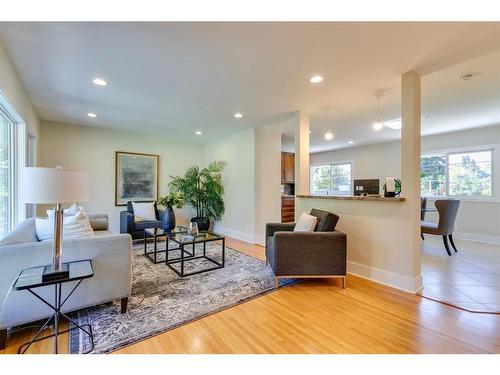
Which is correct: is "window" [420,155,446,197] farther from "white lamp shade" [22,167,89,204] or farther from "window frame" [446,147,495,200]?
"white lamp shade" [22,167,89,204]

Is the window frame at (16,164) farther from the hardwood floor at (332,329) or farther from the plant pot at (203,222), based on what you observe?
the plant pot at (203,222)

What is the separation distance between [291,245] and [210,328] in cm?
120

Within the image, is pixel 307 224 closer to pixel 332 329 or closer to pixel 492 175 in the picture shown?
pixel 332 329

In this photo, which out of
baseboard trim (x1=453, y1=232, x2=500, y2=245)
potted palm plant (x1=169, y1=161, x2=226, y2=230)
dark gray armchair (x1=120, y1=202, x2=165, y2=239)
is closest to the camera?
dark gray armchair (x1=120, y1=202, x2=165, y2=239)

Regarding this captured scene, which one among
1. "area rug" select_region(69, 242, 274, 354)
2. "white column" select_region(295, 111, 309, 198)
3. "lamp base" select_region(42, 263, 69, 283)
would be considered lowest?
"area rug" select_region(69, 242, 274, 354)

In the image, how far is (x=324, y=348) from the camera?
159cm

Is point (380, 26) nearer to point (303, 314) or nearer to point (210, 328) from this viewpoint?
point (303, 314)

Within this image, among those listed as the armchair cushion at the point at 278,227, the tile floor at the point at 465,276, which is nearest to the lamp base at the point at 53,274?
the armchair cushion at the point at 278,227

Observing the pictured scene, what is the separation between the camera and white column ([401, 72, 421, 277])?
2480 mm

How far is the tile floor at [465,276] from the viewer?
2.29 metres

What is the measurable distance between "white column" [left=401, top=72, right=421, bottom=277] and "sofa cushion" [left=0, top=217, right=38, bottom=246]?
357 centimetres

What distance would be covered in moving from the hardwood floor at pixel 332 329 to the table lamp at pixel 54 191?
21.0 inches

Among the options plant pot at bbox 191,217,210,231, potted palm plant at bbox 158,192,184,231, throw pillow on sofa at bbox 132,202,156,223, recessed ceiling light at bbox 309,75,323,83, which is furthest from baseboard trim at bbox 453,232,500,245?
throw pillow on sofa at bbox 132,202,156,223

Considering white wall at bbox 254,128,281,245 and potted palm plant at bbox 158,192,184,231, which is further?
white wall at bbox 254,128,281,245
